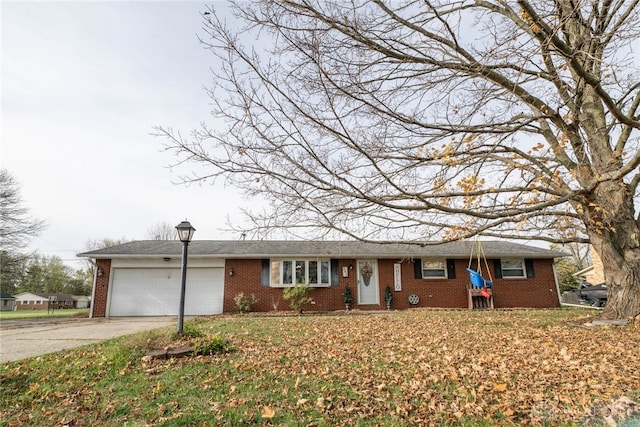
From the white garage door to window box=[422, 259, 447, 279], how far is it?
926cm

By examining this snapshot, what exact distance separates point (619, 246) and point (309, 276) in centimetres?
1092

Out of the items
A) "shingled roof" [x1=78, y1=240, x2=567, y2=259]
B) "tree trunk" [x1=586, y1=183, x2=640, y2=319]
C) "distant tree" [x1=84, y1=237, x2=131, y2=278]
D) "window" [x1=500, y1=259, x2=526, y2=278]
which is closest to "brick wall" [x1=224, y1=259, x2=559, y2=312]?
"window" [x1=500, y1=259, x2=526, y2=278]

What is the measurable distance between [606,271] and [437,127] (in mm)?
5391

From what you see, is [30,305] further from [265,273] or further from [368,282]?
[368,282]

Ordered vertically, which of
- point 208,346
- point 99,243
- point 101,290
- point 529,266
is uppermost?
point 99,243

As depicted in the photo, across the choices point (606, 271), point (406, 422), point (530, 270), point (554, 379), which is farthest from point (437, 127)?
point (530, 270)

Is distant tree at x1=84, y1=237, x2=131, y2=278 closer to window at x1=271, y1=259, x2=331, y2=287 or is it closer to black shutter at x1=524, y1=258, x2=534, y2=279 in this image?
window at x1=271, y1=259, x2=331, y2=287

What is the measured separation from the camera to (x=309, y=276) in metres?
15.7

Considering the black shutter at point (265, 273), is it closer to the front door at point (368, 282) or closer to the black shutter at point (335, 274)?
the black shutter at point (335, 274)

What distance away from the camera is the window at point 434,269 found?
16.1m

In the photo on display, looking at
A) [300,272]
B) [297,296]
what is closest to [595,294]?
[300,272]

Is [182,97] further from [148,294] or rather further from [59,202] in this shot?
[148,294]

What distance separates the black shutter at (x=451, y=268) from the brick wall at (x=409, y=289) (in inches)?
5.7

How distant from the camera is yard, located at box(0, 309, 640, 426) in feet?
10.7
